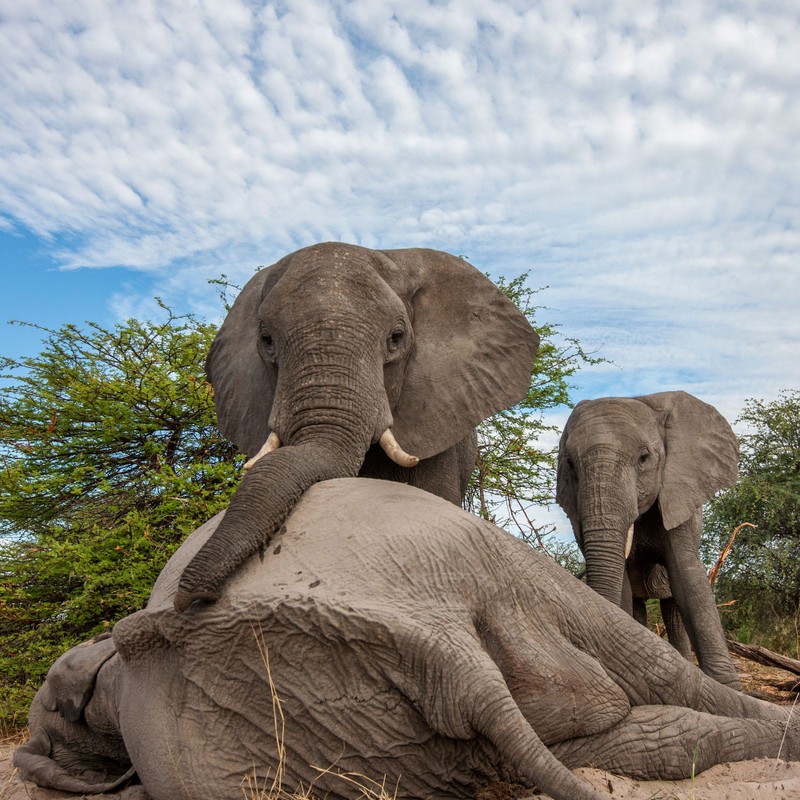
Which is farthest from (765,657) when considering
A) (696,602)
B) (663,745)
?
(663,745)

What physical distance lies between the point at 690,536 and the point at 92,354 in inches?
258

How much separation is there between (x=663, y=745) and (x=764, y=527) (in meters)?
12.4

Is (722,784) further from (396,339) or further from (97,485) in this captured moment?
(97,485)

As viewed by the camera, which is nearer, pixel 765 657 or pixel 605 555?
pixel 605 555

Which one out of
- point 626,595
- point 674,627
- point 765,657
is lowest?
point 765,657

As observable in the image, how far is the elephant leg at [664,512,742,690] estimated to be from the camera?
20.8 ft

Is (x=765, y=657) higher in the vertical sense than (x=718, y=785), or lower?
higher

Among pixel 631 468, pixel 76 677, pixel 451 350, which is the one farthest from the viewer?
pixel 631 468

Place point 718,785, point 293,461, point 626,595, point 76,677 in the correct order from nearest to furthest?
point 718,785 → point 293,461 → point 76,677 → point 626,595

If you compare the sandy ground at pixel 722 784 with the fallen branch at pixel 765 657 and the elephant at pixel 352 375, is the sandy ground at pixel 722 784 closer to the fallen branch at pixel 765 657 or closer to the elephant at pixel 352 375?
the elephant at pixel 352 375

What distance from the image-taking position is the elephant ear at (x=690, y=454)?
6.71 meters

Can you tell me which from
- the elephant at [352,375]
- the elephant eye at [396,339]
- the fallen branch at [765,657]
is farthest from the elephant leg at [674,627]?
the elephant eye at [396,339]

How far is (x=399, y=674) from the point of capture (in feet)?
8.02

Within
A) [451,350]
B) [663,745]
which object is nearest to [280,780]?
[663,745]
